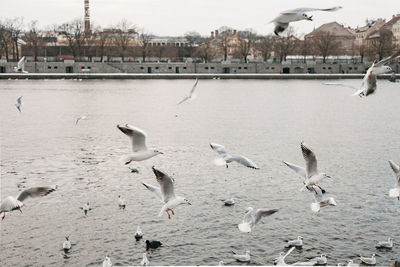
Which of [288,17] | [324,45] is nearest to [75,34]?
[324,45]

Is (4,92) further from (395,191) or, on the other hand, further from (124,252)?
(395,191)

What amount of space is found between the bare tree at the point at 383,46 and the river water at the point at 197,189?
5348cm

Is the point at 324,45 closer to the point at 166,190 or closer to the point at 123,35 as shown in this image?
the point at 123,35

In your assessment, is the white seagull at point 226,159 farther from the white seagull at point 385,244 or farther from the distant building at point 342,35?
the distant building at point 342,35

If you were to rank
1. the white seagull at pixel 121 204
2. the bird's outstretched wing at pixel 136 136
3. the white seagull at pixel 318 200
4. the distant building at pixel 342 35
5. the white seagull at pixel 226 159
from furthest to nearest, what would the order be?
the distant building at pixel 342 35, the white seagull at pixel 121 204, the white seagull at pixel 318 200, the white seagull at pixel 226 159, the bird's outstretched wing at pixel 136 136

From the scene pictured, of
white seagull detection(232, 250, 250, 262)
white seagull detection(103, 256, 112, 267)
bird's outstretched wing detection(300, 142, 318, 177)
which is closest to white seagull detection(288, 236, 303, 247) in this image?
white seagull detection(232, 250, 250, 262)

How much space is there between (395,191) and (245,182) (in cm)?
1003

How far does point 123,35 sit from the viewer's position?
10075 cm

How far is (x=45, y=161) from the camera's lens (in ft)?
70.4

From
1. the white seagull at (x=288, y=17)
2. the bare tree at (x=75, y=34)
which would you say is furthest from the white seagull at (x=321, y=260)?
the bare tree at (x=75, y=34)

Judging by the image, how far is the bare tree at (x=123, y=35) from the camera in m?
93.6

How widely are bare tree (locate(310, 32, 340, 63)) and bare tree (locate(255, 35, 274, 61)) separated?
732 cm

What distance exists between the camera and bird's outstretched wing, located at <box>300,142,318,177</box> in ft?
22.9

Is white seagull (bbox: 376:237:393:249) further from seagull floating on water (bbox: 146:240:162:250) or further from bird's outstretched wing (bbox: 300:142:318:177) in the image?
bird's outstretched wing (bbox: 300:142:318:177)
